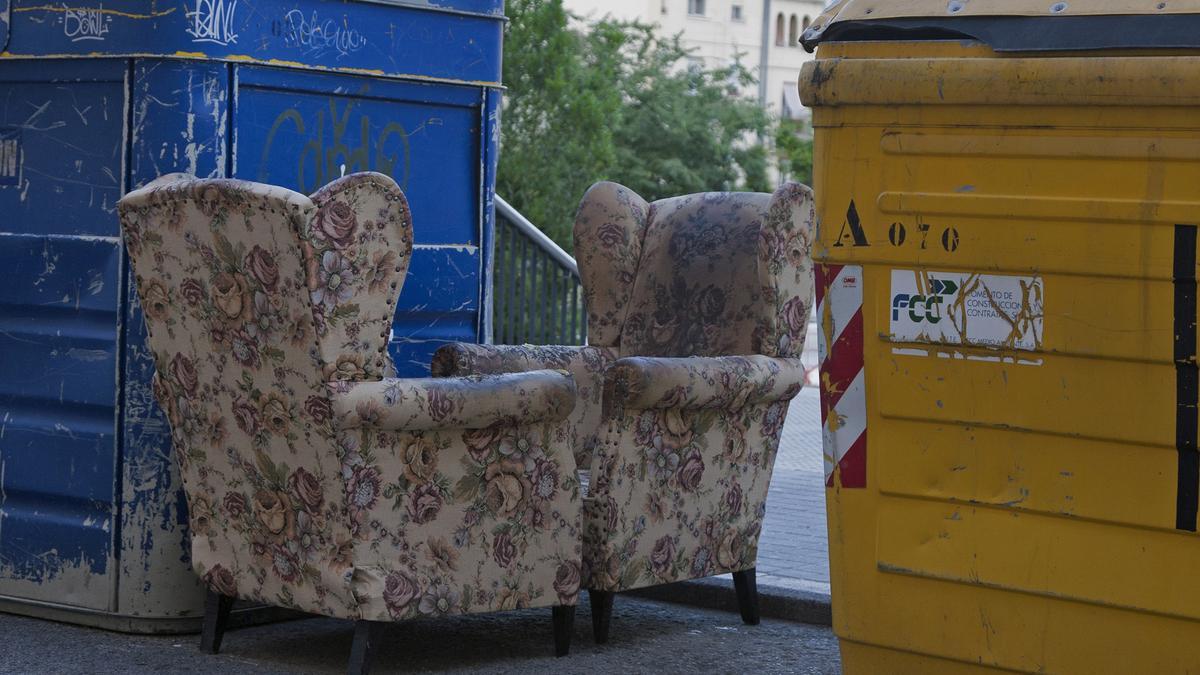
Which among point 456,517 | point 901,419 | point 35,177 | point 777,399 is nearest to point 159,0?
point 35,177

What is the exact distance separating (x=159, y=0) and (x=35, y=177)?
679mm

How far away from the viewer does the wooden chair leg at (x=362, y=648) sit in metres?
3.98

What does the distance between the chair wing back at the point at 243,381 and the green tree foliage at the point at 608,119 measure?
32.9 feet

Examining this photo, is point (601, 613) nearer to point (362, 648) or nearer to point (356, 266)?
point (362, 648)

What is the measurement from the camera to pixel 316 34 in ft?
15.5

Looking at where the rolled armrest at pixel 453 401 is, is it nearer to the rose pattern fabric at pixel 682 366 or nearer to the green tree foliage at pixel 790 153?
the rose pattern fabric at pixel 682 366

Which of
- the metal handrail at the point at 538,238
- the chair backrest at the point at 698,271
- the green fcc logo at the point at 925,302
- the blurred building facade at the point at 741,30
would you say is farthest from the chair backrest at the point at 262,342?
the blurred building facade at the point at 741,30

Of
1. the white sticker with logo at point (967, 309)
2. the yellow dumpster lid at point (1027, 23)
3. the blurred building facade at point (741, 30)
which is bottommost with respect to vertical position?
the white sticker with logo at point (967, 309)

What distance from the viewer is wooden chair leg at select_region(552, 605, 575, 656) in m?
4.43

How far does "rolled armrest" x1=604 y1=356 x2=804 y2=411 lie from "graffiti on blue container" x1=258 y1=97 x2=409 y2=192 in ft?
3.35

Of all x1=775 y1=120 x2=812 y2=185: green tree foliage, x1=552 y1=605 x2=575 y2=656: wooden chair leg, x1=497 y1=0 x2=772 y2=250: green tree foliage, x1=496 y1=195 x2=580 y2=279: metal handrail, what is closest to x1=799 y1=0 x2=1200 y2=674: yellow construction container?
x1=552 y1=605 x2=575 y2=656: wooden chair leg

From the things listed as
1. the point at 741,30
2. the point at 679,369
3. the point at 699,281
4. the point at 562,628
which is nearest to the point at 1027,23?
the point at 679,369

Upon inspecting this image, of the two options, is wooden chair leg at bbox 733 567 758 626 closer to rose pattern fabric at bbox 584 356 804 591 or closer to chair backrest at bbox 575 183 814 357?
rose pattern fabric at bbox 584 356 804 591

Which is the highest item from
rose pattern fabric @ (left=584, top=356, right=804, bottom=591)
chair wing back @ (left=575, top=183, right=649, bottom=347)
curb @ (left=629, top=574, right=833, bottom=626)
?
chair wing back @ (left=575, top=183, right=649, bottom=347)
